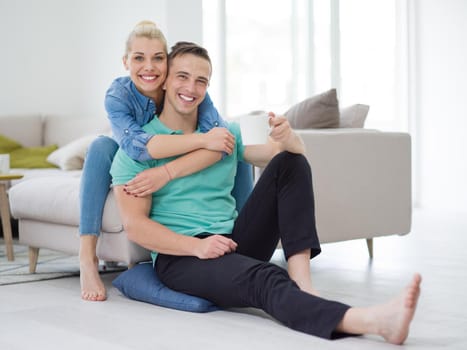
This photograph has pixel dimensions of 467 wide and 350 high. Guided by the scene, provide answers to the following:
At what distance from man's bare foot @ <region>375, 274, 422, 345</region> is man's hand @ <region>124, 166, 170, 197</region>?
867 mm

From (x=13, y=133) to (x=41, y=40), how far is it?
2.99 feet

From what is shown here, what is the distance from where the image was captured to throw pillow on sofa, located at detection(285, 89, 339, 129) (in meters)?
3.65

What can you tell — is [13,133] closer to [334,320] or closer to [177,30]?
[177,30]

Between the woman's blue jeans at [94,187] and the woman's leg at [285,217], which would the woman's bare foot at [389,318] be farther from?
the woman's blue jeans at [94,187]

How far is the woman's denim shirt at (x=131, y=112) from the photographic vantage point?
8.38 feet

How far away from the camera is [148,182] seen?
247 centimetres

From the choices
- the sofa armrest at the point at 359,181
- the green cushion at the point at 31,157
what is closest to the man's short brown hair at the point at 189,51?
the sofa armrest at the point at 359,181

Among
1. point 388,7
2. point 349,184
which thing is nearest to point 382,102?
point 388,7

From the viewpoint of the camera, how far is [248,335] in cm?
211

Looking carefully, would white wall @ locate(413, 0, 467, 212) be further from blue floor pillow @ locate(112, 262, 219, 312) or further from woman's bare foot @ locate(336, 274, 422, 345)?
woman's bare foot @ locate(336, 274, 422, 345)

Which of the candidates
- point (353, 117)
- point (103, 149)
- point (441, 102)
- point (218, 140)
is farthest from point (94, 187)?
point (441, 102)

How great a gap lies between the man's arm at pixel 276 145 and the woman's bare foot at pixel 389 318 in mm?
627

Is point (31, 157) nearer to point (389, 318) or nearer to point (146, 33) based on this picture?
point (146, 33)

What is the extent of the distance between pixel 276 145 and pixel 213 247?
0.46m
